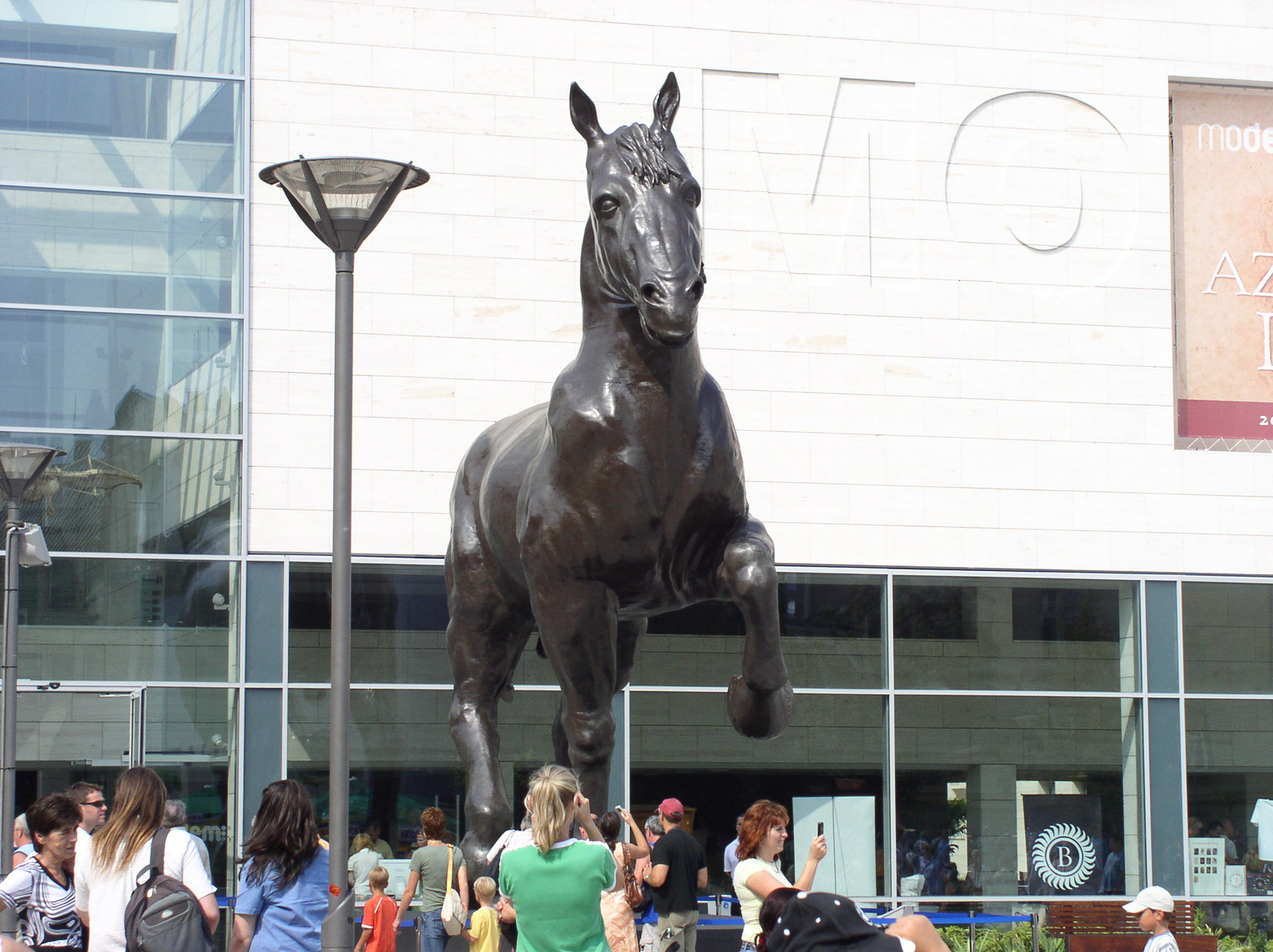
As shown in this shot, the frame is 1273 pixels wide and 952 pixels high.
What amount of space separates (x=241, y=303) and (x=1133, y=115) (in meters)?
10.5

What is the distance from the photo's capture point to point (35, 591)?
17250mm

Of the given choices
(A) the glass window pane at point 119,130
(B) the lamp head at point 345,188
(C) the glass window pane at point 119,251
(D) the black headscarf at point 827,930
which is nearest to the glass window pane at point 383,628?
(C) the glass window pane at point 119,251

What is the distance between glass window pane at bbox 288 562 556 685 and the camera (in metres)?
17.7

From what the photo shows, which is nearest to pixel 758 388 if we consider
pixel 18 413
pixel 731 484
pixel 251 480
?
pixel 251 480

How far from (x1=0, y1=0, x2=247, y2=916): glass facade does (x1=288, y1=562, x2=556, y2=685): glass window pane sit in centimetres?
66

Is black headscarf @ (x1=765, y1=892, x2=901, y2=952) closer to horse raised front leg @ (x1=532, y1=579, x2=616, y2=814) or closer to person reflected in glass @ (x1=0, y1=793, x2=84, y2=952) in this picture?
horse raised front leg @ (x1=532, y1=579, x2=616, y2=814)

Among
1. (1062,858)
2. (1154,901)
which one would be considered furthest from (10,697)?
(1062,858)

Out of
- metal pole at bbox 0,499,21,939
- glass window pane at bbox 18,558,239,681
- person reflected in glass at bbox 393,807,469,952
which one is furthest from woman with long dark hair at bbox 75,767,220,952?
glass window pane at bbox 18,558,239,681

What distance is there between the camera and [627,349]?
538cm

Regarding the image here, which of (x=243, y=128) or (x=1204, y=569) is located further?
(x=1204, y=569)

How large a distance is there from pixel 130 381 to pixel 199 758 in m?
4.01

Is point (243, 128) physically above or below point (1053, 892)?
above

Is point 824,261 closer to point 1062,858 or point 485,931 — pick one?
point 1062,858

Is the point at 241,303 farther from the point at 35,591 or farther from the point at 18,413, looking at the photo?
the point at 35,591
